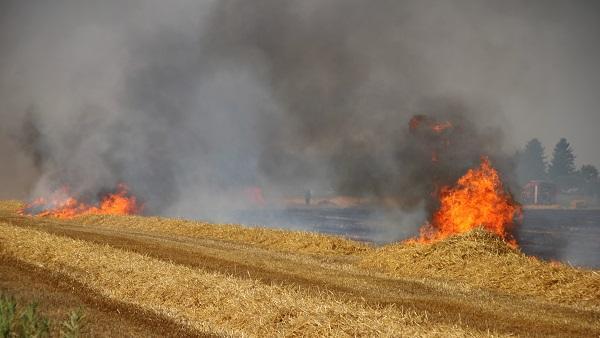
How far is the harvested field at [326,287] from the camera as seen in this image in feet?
39.0

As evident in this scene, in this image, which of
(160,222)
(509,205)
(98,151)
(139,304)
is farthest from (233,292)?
(98,151)

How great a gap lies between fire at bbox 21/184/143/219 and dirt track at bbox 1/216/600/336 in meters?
27.1

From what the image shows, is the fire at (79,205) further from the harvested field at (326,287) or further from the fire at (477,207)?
the fire at (477,207)

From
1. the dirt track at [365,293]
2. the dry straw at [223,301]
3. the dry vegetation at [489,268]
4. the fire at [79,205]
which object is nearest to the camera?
the dry straw at [223,301]

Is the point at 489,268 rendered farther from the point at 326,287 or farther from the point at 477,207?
the point at 477,207

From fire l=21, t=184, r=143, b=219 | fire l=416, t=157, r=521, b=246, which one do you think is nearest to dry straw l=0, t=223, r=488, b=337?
fire l=416, t=157, r=521, b=246

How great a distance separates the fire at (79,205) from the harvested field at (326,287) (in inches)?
1001

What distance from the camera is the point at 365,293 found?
53.1 feet

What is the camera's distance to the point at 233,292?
13977 millimetres

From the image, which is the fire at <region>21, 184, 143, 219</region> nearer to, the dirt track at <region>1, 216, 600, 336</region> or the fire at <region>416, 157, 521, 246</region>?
the dirt track at <region>1, 216, 600, 336</region>

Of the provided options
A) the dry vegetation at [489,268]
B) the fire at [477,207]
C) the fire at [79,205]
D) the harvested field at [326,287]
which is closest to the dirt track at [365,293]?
the harvested field at [326,287]

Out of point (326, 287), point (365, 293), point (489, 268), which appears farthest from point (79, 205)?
point (365, 293)

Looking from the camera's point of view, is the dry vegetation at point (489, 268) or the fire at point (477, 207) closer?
the dry vegetation at point (489, 268)

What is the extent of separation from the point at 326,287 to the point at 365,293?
45.3 inches
